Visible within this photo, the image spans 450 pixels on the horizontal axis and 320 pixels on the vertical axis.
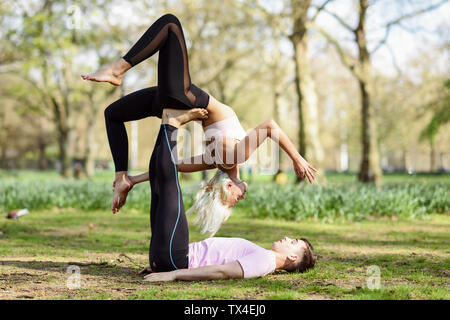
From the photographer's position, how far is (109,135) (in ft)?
15.8

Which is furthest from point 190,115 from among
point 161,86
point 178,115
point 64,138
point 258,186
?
point 64,138

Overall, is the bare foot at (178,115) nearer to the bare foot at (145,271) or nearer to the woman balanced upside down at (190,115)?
the woman balanced upside down at (190,115)

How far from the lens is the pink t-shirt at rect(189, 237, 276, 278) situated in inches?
161

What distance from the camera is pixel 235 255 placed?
419 centimetres

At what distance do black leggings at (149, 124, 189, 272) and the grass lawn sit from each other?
9.2 inches

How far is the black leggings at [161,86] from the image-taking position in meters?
4.20

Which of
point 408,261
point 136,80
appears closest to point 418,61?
point 136,80

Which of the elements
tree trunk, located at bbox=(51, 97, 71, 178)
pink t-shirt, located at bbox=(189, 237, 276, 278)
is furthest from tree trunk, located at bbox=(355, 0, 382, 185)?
tree trunk, located at bbox=(51, 97, 71, 178)

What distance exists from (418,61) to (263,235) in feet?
90.5

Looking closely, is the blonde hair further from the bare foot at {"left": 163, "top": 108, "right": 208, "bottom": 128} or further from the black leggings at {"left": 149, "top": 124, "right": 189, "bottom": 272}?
the bare foot at {"left": 163, "top": 108, "right": 208, "bottom": 128}

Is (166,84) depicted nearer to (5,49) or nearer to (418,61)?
(5,49)

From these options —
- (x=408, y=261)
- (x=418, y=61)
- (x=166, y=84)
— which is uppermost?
(x=418, y=61)

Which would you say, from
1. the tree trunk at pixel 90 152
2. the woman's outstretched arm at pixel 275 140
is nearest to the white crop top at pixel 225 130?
the woman's outstretched arm at pixel 275 140
